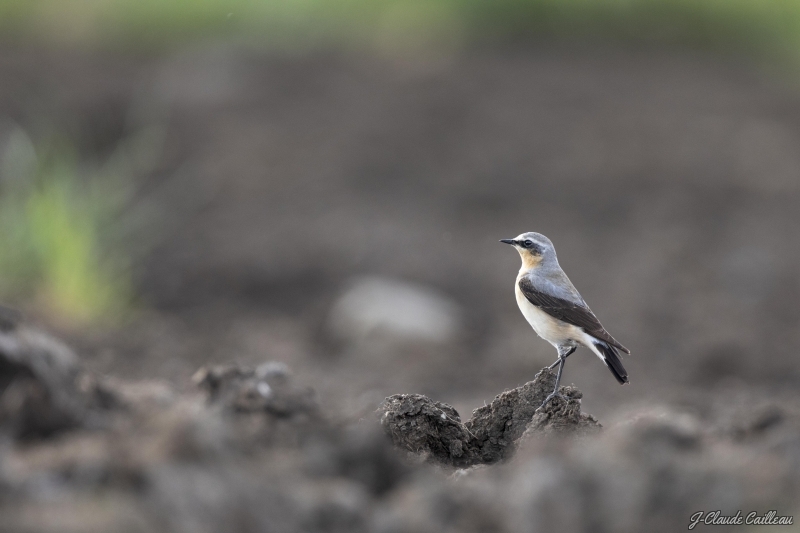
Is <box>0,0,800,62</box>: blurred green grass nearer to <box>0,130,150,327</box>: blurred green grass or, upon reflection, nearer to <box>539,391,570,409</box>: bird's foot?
<box>0,130,150,327</box>: blurred green grass

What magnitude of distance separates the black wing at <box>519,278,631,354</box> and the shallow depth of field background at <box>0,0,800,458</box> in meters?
1.27

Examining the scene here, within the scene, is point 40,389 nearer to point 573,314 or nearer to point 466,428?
point 466,428

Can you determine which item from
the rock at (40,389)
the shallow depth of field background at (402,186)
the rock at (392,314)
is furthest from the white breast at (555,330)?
the rock at (392,314)

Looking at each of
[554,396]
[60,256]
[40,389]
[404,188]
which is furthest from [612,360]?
[404,188]

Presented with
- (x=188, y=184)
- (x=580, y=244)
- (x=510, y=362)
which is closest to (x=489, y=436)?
(x=510, y=362)

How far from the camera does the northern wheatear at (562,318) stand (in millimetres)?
4941

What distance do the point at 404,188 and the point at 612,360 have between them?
21.2 feet

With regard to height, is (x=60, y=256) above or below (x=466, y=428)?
above

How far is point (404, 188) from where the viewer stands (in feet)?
36.4

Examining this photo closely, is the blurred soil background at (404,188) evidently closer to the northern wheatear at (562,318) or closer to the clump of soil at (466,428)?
the northern wheatear at (562,318)

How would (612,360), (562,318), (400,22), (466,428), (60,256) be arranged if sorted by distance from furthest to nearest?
(400,22) < (60,256) < (562,318) < (612,360) < (466,428)

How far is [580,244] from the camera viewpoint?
10133 millimetres

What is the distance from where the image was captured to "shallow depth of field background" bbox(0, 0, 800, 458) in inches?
315
